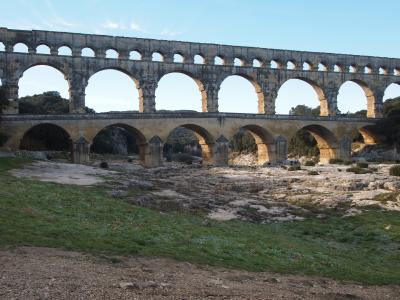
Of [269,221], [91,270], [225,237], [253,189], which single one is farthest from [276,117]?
[91,270]

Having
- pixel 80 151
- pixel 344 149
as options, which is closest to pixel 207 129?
pixel 80 151

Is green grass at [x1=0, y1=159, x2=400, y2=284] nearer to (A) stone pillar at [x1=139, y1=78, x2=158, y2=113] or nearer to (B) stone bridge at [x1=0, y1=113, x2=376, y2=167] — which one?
(B) stone bridge at [x1=0, y1=113, x2=376, y2=167]

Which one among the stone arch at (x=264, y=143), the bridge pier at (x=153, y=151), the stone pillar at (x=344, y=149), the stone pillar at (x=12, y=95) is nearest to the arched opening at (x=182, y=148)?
the stone arch at (x=264, y=143)

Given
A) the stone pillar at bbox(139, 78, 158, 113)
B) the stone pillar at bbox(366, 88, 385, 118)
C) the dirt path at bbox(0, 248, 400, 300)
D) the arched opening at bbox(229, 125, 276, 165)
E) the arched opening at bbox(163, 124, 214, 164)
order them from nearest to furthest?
the dirt path at bbox(0, 248, 400, 300) < the stone pillar at bbox(139, 78, 158, 113) < the arched opening at bbox(229, 125, 276, 165) < the stone pillar at bbox(366, 88, 385, 118) < the arched opening at bbox(163, 124, 214, 164)

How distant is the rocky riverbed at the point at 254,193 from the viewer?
19.9 m

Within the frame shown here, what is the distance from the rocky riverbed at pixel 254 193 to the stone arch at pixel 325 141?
2349 cm

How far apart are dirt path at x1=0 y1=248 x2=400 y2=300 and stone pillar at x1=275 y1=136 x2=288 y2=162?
4104 centimetres

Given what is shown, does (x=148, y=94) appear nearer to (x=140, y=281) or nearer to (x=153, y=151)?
(x=153, y=151)

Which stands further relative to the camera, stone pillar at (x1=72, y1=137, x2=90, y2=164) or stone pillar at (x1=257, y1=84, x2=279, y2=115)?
stone pillar at (x1=257, y1=84, x2=279, y2=115)

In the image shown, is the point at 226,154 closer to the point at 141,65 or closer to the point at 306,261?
the point at 141,65

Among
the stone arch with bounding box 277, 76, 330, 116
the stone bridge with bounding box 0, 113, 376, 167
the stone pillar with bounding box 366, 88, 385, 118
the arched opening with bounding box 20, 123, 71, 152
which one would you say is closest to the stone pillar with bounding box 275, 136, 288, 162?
the stone bridge with bounding box 0, 113, 376, 167

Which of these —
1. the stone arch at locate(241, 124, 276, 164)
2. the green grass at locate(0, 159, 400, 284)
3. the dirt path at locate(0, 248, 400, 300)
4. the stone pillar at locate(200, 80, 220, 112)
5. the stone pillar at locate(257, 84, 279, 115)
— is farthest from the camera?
the stone pillar at locate(257, 84, 279, 115)

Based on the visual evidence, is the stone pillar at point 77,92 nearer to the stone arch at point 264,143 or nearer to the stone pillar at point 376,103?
the stone arch at point 264,143

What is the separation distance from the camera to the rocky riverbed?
19.9m
